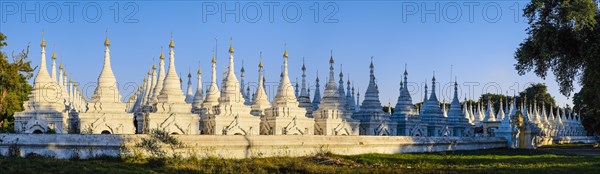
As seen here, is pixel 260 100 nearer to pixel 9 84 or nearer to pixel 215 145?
pixel 9 84

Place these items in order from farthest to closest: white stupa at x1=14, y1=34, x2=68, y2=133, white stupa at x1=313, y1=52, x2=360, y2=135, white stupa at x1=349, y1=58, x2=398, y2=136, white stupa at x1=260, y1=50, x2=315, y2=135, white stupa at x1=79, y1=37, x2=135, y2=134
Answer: white stupa at x1=349, y1=58, x2=398, y2=136, white stupa at x1=313, y1=52, x2=360, y2=135, white stupa at x1=260, y1=50, x2=315, y2=135, white stupa at x1=14, y1=34, x2=68, y2=133, white stupa at x1=79, y1=37, x2=135, y2=134

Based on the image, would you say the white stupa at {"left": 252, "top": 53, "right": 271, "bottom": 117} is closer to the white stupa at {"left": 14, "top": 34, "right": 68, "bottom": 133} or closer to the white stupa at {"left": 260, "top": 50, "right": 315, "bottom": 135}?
the white stupa at {"left": 260, "top": 50, "right": 315, "bottom": 135}

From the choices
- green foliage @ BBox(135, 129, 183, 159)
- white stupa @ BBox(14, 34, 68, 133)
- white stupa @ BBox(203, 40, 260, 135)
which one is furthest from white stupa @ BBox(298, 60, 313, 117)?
green foliage @ BBox(135, 129, 183, 159)

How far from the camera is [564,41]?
21.4m

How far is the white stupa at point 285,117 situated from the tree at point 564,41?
64.6 ft

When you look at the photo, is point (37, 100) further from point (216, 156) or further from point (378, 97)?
point (378, 97)

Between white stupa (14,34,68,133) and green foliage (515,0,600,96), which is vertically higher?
green foliage (515,0,600,96)

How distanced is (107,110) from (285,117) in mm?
10620

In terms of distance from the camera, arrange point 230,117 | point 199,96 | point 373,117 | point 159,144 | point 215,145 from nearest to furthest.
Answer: point 159,144 < point 215,145 < point 230,117 < point 373,117 < point 199,96

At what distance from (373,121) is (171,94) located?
15.7 metres

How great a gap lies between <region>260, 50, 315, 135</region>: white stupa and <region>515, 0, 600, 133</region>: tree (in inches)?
775

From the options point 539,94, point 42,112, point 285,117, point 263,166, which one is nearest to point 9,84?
point 42,112

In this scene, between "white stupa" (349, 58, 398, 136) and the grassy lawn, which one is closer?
the grassy lawn

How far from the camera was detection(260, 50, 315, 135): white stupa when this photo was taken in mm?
41062
